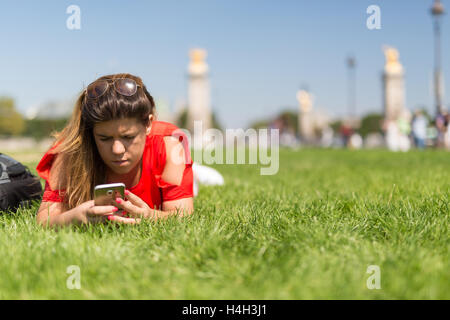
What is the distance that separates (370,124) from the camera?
311 feet

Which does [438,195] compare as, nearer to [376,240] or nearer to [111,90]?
[376,240]

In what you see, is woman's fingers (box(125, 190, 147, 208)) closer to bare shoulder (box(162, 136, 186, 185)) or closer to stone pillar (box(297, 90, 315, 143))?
bare shoulder (box(162, 136, 186, 185))

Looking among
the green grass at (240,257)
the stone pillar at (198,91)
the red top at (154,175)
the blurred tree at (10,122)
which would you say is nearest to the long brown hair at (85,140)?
the red top at (154,175)

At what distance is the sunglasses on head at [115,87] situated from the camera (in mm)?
2904

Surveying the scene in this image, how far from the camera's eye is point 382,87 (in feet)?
195

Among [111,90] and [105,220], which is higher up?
[111,90]

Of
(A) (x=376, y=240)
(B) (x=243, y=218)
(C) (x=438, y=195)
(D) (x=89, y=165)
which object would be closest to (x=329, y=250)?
(A) (x=376, y=240)

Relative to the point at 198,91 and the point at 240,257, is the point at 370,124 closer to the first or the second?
the point at 198,91

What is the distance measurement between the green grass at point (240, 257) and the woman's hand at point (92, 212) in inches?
3.1

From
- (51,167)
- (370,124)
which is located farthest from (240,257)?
(370,124)

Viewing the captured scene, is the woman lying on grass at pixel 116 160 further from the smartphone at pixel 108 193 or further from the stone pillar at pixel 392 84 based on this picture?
the stone pillar at pixel 392 84

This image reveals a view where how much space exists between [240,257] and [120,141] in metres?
1.18

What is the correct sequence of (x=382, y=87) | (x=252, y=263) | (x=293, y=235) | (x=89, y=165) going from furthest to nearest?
(x=382, y=87)
(x=89, y=165)
(x=293, y=235)
(x=252, y=263)
